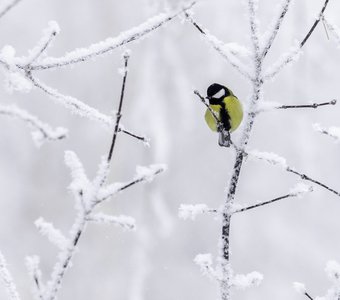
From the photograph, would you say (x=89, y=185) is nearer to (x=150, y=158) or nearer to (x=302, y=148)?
(x=150, y=158)

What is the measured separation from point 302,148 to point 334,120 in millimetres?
4574

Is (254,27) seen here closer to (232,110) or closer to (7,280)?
(7,280)

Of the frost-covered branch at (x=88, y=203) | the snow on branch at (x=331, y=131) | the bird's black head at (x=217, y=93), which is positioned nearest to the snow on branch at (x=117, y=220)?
the frost-covered branch at (x=88, y=203)

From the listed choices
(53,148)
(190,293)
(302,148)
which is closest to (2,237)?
(53,148)

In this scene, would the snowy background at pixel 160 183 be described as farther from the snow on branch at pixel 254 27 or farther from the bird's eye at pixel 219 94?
the snow on branch at pixel 254 27

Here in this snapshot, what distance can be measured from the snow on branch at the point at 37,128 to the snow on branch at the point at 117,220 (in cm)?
22

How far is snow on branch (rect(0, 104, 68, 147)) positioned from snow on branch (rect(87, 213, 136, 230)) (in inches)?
8.6

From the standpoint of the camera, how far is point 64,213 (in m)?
8.23

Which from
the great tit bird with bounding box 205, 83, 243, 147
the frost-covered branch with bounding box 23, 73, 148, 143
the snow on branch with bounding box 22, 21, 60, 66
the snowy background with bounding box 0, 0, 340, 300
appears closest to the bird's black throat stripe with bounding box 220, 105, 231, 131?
the great tit bird with bounding box 205, 83, 243, 147

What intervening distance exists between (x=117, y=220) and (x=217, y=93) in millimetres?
1395

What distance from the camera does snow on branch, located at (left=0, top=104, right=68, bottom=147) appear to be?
96 centimetres

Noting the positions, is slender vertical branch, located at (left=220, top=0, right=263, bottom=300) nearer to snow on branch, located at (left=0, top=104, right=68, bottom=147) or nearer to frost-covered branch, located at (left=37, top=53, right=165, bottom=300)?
frost-covered branch, located at (left=37, top=53, right=165, bottom=300)

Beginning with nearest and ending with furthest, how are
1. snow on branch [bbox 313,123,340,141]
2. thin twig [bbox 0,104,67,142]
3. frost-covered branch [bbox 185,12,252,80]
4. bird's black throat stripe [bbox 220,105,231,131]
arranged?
1. thin twig [bbox 0,104,67,142]
2. frost-covered branch [bbox 185,12,252,80]
3. snow on branch [bbox 313,123,340,141]
4. bird's black throat stripe [bbox 220,105,231,131]

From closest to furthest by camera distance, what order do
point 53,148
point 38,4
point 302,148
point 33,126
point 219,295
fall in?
point 33,126 → point 219,295 → point 302,148 → point 53,148 → point 38,4
